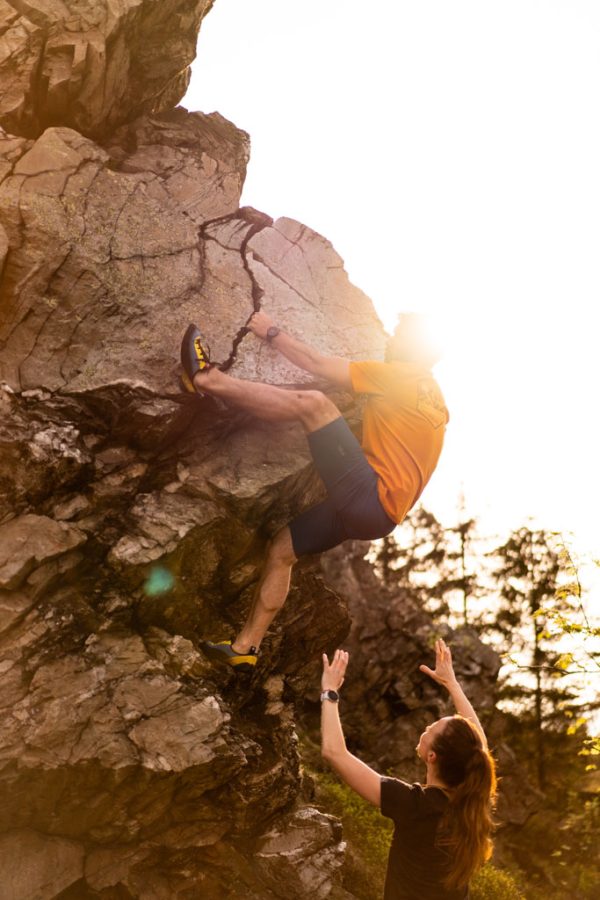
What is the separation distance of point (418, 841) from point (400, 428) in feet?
9.25

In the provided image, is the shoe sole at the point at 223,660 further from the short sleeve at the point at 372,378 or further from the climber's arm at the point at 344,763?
the short sleeve at the point at 372,378

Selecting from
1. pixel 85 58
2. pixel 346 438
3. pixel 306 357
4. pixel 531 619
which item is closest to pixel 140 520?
pixel 346 438

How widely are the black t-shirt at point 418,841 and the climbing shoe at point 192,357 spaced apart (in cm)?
316

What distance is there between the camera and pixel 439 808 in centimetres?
340

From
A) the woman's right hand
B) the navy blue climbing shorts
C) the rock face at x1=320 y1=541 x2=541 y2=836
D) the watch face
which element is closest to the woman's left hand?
→ the watch face

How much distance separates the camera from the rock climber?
11.0ft

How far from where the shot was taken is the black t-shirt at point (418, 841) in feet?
11.1

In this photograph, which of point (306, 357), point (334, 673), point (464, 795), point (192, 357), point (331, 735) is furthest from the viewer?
point (306, 357)

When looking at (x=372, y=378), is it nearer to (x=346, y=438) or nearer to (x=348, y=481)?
(x=346, y=438)

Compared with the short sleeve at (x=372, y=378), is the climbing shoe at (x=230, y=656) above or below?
below

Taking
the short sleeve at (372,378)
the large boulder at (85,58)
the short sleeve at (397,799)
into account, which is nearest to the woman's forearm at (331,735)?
the short sleeve at (397,799)

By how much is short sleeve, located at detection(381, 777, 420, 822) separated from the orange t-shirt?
2.12 m

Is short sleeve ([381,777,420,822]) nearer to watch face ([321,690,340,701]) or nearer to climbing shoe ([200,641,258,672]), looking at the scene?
watch face ([321,690,340,701])

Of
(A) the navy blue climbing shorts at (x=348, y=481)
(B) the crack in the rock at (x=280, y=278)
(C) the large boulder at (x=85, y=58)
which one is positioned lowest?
(A) the navy blue climbing shorts at (x=348, y=481)
